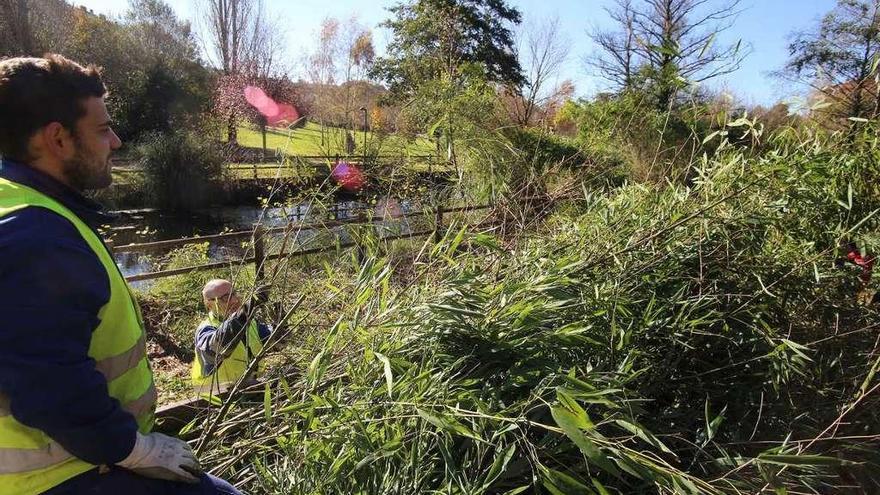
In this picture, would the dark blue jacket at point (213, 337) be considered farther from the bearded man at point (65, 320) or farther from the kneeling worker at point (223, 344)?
the bearded man at point (65, 320)

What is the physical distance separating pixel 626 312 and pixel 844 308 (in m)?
1.26

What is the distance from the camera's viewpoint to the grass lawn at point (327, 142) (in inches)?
160

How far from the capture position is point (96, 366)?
1.21m

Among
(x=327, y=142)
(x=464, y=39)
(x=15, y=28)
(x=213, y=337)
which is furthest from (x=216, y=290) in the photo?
(x=464, y=39)

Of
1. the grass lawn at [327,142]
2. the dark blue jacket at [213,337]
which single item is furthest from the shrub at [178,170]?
the dark blue jacket at [213,337]

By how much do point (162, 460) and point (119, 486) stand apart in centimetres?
10

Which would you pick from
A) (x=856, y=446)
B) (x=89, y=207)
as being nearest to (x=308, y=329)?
(x=89, y=207)

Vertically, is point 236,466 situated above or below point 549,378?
below

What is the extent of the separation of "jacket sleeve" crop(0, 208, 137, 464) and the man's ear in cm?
23

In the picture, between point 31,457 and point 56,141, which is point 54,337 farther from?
point 56,141

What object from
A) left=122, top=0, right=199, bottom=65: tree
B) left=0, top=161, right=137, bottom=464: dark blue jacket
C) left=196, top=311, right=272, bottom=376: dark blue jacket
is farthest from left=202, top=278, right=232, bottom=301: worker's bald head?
left=122, top=0, right=199, bottom=65: tree

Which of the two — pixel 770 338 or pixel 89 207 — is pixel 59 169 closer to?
pixel 89 207

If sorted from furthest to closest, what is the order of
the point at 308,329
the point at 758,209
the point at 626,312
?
the point at 758,209 → the point at 308,329 → the point at 626,312

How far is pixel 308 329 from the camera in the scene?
243cm
